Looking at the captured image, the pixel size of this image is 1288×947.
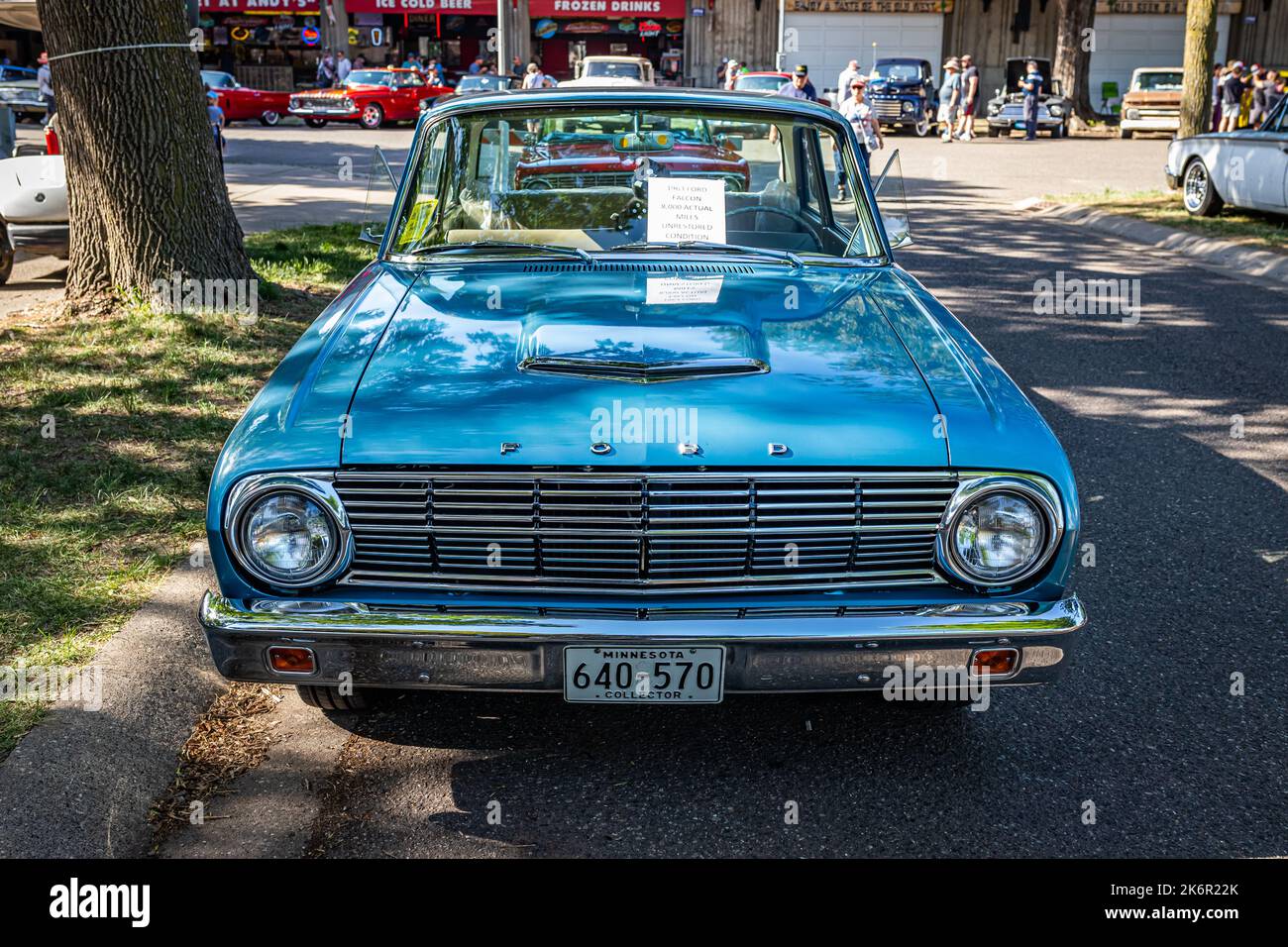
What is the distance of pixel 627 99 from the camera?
439 cm

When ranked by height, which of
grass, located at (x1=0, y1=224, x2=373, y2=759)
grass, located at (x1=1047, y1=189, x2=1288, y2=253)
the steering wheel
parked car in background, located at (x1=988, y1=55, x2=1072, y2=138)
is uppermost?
parked car in background, located at (x1=988, y1=55, x2=1072, y2=138)

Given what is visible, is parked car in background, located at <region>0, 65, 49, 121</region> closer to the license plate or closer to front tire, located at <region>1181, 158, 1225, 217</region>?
front tire, located at <region>1181, 158, 1225, 217</region>

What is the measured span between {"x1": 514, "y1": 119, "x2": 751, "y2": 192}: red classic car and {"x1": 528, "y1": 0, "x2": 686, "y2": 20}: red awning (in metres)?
39.9

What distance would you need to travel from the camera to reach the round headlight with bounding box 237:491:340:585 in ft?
9.35

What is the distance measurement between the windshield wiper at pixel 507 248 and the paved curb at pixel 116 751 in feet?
4.73

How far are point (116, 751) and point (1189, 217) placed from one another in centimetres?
1357

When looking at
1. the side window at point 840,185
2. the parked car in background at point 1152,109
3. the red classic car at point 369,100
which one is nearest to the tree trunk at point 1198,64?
the side window at point 840,185

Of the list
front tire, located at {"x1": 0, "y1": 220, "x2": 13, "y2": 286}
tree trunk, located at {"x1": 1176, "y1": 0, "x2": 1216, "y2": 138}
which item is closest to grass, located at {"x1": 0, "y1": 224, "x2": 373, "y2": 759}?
front tire, located at {"x1": 0, "y1": 220, "x2": 13, "y2": 286}

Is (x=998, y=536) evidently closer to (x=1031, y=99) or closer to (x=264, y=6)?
(x=1031, y=99)

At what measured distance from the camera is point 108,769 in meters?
3.10

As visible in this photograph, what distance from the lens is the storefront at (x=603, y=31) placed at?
4191cm

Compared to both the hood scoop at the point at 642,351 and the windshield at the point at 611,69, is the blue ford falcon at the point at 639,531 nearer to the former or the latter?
the hood scoop at the point at 642,351
